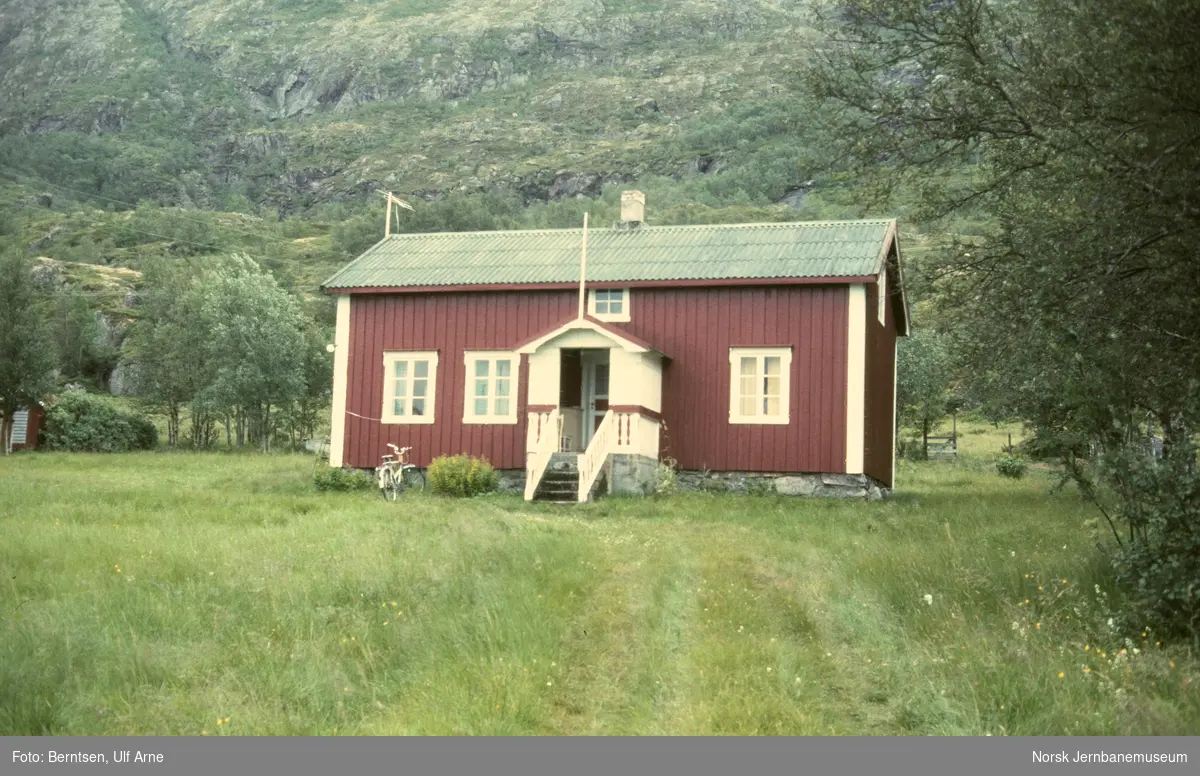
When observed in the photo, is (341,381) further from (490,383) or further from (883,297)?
(883,297)

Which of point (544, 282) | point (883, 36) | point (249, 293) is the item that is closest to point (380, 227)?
point (249, 293)

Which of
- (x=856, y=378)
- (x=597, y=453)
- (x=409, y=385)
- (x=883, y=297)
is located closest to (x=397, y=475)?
(x=409, y=385)

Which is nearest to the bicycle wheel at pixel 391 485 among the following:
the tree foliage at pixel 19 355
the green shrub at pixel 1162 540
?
the green shrub at pixel 1162 540

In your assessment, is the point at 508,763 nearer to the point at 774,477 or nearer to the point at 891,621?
the point at 891,621

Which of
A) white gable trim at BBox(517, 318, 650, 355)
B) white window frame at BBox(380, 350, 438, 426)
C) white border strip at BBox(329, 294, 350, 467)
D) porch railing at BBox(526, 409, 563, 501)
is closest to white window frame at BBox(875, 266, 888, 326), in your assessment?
white gable trim at BBox(517, 318, 650, 355)

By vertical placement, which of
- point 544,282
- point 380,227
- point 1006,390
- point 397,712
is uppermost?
point 380,227

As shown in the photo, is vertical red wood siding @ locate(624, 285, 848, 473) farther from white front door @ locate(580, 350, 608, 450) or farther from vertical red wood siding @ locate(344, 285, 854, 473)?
white front door @ locate(580, 350, 608, 450)

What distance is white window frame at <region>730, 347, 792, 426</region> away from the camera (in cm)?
2394

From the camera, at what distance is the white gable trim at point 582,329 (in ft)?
76.3

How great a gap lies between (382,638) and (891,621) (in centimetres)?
424

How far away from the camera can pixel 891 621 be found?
33.2 ft

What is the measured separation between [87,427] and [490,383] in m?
24.1

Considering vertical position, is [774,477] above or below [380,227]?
below

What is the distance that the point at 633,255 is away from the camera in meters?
26.3
